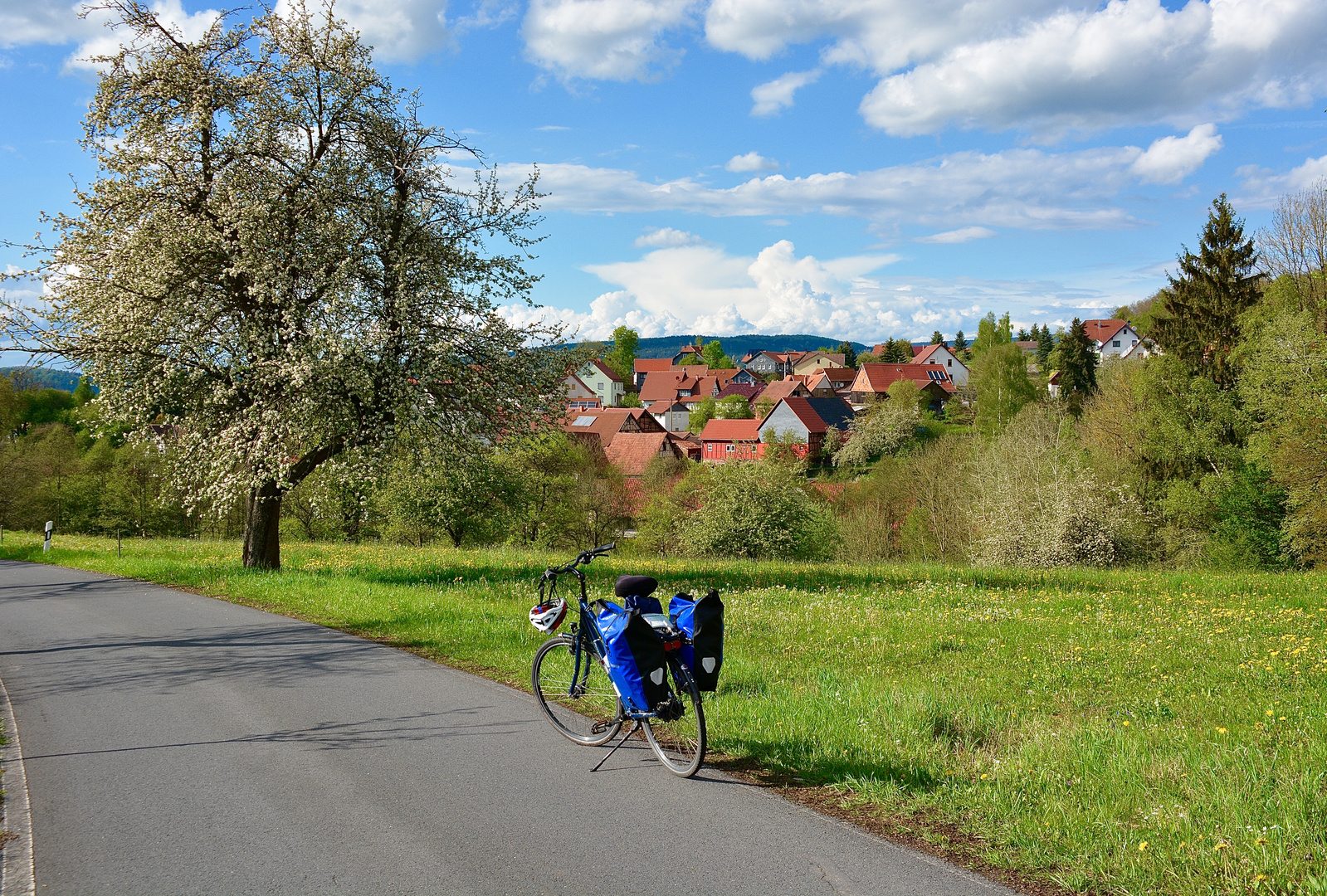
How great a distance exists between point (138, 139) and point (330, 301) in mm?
4498

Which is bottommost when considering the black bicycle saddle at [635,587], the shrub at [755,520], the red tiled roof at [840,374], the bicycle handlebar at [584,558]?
the shrub at [755,520]

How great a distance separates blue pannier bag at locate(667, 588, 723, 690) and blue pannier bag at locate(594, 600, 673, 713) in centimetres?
20

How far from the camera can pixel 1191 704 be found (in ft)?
24.1

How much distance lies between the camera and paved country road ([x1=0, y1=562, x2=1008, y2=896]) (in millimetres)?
4406

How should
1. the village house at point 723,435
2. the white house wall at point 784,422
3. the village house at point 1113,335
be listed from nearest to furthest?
1. the village house at point 723,435
2. the white house wall at point 784,422
3. the village house at point 1113,335

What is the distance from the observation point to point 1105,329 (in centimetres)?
15262

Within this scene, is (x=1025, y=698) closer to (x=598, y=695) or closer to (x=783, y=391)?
(x=598, y=695)

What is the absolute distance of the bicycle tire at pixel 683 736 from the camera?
5750mm

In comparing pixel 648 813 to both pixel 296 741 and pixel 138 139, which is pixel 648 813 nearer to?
pixel 296 741

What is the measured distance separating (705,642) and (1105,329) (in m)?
168

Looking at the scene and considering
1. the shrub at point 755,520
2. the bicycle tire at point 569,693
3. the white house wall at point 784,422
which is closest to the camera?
the bicycle tire at point 569,693

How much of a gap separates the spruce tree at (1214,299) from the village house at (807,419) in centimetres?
5093

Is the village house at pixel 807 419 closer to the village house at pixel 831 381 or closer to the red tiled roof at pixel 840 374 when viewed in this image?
the village house at pixel 831 381

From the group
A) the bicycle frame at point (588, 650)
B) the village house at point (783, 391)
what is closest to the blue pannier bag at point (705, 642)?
the bicycle frame at point (588, 650)
